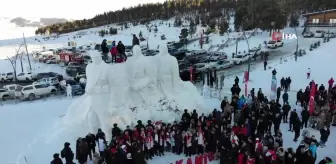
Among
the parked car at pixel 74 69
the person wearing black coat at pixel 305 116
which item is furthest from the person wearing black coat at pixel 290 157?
the parked car at pixel 74 69

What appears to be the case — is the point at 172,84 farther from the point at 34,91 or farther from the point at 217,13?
the point at 217,13

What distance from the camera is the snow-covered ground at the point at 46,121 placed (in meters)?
14.2

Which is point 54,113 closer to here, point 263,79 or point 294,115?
point 294,115

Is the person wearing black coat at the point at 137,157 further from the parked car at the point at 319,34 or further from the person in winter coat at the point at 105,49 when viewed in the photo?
the parked car at the point at 319,34

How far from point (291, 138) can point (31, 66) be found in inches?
1625

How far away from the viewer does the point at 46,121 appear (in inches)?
722

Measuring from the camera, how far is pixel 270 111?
47.7 feet

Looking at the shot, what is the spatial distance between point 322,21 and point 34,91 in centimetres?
Result: 4303

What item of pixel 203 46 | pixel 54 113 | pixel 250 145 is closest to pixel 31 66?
pixel 203 46

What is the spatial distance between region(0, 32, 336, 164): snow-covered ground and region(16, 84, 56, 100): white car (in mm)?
2892

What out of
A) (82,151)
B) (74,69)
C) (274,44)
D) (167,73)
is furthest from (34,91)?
(274,44)

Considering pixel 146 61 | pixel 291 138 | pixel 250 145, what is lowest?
pixel 291 138

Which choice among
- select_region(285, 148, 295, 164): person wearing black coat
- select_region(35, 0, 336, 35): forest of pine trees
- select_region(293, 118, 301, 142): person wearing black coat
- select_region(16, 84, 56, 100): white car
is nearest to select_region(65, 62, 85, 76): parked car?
select_region(16, 84, 56, 100): white car

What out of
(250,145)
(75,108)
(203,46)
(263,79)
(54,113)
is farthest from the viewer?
(203,46)
